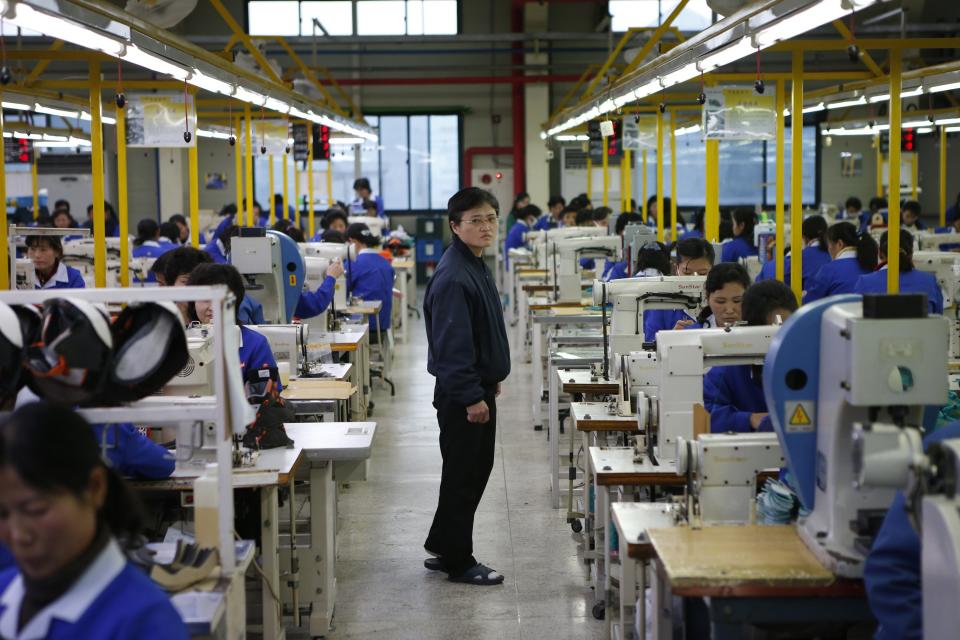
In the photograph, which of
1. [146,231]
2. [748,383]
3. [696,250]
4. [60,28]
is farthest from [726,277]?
[146,231]

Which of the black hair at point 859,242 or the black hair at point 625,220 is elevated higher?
the black hair at point 625,220

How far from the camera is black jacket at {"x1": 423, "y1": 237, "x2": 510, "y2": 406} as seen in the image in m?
4.93

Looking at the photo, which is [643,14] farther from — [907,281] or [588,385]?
[588,385]

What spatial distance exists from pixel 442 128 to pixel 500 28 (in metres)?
2.13

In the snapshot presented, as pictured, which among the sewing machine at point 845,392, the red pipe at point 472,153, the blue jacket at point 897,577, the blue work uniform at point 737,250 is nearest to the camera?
the blue jacket at point 897,577

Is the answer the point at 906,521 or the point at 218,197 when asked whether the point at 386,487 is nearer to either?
the point at 906,521

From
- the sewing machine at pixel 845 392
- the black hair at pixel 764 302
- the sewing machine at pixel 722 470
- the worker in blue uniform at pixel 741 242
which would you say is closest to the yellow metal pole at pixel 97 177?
the black hair at pixel 764 302

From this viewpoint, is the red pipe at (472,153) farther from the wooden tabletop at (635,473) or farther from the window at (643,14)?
the wooden tabletop at (635,473)

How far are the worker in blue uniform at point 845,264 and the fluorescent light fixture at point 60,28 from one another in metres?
5.03

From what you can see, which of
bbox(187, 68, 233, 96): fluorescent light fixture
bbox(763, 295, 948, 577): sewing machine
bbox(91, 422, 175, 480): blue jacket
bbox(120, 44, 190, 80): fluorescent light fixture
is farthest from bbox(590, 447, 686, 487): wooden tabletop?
bbox(187, 68, 233, 96): fluorescent light fixture

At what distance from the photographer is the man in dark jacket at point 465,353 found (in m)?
4.95

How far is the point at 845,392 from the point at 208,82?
16.7ft

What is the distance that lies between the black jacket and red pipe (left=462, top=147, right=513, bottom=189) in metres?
15.9

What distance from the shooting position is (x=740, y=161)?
21.5 metres
